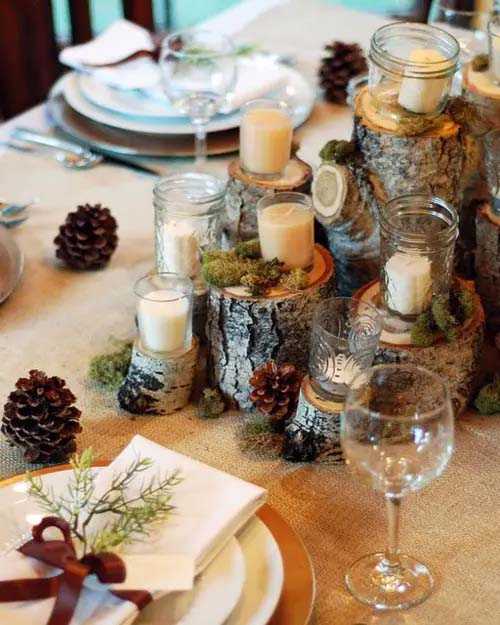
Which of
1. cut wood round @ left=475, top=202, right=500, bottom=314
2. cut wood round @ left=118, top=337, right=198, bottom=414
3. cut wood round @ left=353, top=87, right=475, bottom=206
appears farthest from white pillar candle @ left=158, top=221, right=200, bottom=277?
cut wood round @ left=475, top=202, right=500, bottom=314

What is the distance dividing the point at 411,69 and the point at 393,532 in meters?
0.50

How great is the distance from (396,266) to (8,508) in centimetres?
45

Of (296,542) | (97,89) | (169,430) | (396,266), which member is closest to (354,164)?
(396,266)

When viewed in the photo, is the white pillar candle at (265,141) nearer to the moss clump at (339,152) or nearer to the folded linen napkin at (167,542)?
the moss clump at (339,152)

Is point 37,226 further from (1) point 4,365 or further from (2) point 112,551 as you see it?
(2) point 112,551

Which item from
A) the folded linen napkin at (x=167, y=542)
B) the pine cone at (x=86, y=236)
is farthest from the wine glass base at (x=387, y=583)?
the pine cone at (x=86, y=236)

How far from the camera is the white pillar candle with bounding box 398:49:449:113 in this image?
1.06m

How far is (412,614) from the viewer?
0.82 m

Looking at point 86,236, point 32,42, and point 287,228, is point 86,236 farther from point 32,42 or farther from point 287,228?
point 32,42

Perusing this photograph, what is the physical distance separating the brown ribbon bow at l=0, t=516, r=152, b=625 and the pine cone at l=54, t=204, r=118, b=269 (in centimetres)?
59

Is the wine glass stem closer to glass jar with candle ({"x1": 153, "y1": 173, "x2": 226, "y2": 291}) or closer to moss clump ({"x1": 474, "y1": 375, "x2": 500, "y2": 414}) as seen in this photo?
moss clump ({"x1": 474, "y1": 375, "x2": 500, "y2": 414})

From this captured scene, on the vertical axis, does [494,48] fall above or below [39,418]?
above

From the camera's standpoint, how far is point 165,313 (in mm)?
1032

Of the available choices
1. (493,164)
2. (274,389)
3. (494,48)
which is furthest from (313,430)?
(494,48)
